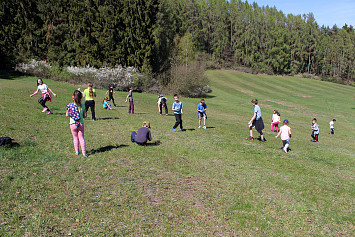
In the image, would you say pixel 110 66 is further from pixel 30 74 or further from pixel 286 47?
pixel 286 47

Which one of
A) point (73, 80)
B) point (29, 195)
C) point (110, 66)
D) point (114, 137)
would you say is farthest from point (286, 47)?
point (29, 195)

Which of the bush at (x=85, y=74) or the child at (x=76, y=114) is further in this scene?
the bush at (x=85, y=74)

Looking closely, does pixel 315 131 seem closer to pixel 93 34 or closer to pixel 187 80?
pixel 187 80

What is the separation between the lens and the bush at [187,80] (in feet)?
153

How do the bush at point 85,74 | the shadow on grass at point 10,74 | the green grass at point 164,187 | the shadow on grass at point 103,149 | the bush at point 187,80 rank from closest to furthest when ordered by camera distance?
the green grass at point 164,187, the shadow on grass at point 103,149, the shadow on grass at point 10,74, the bush at point 85,74, the bush at point 187,80

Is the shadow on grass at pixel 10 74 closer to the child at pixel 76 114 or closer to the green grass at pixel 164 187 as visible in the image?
the green grass at pixel 164 187

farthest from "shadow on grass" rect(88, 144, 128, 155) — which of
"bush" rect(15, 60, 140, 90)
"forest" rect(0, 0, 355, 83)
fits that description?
"forest" rect(0, 0, 355, 83)

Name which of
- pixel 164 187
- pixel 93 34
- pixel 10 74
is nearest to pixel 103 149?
pixel 164 187

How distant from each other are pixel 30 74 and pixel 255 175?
144 feet

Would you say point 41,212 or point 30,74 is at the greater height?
point 30,74

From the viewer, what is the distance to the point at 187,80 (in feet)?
152

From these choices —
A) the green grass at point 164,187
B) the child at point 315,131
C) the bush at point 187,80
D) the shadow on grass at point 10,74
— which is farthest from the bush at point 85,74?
the child at point 315,131

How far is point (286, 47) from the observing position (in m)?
93.6

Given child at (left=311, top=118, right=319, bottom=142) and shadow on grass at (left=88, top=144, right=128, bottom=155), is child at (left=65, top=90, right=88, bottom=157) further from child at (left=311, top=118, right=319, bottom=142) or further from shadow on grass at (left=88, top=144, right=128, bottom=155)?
child at (left=311, top=118, right=319, bottom=142)
